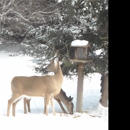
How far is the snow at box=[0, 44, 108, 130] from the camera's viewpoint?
98 cm

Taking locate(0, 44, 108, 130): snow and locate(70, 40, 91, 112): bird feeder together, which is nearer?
locate(0, 44, 108, 130): snow

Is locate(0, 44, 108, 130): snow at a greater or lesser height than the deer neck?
lesser

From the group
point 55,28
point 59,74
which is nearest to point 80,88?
point 59,74

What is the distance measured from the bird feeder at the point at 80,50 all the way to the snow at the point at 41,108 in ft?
0.32

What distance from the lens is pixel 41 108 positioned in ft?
4.13

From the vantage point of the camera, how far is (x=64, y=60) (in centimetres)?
144

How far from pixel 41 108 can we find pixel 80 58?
33cm

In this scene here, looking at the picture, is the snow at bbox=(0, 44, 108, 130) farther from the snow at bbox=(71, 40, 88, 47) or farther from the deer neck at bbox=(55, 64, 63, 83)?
the snow at bbox=(71, 40, 88, 47)

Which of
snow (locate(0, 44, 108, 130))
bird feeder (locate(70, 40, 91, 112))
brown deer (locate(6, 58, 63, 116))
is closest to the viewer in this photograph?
snow (locate(0, 44, 108, 130))

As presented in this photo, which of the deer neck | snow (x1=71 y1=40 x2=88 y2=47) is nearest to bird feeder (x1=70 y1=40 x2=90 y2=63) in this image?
snow (x1=71 y1=40 x2=88 y2=47)

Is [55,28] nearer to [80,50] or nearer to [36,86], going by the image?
[80,50]

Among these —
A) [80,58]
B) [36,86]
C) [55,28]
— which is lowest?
[36,86]

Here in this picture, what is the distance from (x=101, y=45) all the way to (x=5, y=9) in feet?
1.85
